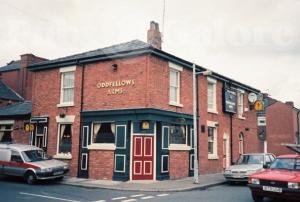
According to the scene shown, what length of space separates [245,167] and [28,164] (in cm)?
1046

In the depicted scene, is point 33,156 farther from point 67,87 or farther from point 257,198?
point 257,198

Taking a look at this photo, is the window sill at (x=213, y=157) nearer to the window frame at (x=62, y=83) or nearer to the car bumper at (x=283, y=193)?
the window frame at (x=62, y=83)

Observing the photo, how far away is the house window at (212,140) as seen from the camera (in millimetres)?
21859

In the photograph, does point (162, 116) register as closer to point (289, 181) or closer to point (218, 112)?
point (218, 112)

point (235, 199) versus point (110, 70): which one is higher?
point (110, 70)

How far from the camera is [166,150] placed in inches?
697

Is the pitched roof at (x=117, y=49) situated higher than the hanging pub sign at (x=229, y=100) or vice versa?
the pitched roof at (x=117, y=49)

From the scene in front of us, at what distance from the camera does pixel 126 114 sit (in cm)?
1723

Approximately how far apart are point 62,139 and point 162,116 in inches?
248

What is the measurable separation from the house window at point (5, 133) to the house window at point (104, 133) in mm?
7485

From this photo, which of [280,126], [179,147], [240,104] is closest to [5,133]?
[179,147]

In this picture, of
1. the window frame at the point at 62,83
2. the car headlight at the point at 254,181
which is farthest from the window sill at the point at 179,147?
the car headlight at the point at 254,181

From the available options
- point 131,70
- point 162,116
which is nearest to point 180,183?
point 162,116

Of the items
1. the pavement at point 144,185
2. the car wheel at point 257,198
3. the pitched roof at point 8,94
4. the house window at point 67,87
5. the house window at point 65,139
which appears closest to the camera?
the car wheel at point 257,198
